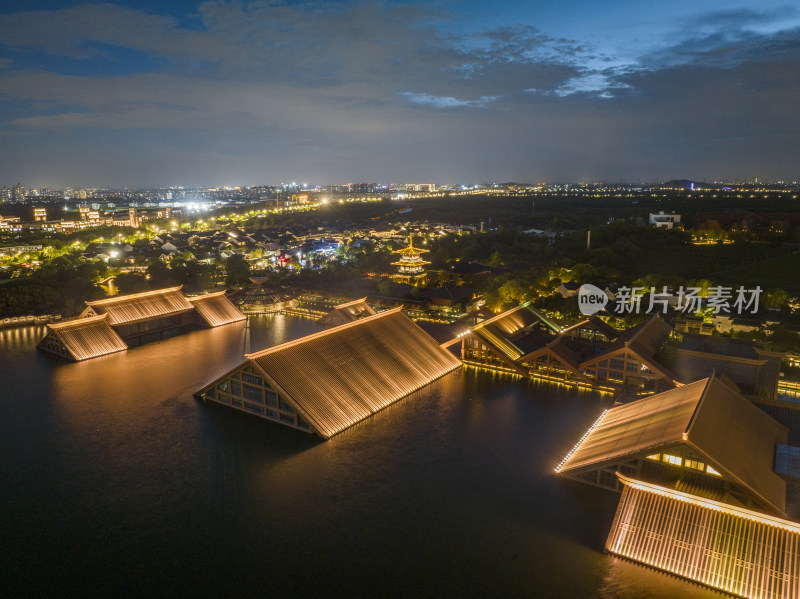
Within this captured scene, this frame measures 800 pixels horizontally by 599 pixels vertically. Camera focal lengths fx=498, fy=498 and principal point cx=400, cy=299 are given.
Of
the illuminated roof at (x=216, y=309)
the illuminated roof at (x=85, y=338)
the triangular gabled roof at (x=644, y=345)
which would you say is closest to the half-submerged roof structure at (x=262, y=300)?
the illuminated roof at (x=216, y=309)

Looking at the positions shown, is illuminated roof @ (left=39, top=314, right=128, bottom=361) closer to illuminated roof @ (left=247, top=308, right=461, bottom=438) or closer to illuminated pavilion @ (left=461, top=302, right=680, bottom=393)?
illuminated roof @ (left=247, top=308, right=461, bottom=438)

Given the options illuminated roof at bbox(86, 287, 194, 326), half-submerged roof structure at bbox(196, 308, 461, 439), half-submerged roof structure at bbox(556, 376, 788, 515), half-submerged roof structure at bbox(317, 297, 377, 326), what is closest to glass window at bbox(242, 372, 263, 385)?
half-submerged roof structure at bbox(196, 308, 461, 439)

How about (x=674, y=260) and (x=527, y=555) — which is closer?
(x=527, y=555)

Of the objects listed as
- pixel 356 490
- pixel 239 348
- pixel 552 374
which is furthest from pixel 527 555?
pixel 239 348

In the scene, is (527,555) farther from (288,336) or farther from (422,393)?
(288,336)

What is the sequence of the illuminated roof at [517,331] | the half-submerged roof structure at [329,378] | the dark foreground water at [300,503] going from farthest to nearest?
1. the illuminated roof at [517,331]
2. the half-submerged roof structure at [329,378]
3. the dark foreground water at [300,503]

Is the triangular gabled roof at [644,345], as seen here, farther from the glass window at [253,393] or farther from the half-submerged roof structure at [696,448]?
the glass window at [253,393]
